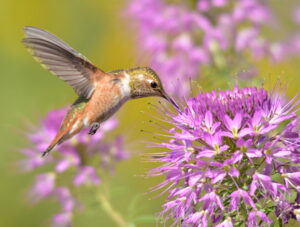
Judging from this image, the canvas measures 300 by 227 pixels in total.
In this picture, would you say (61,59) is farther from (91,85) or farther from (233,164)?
(233,164)

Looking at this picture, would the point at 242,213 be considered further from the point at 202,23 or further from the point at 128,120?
the point at 128,120

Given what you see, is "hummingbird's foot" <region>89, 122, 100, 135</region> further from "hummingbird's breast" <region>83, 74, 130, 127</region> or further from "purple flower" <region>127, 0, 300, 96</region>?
"purple flower" <region>127, 0, 300, 96</region>

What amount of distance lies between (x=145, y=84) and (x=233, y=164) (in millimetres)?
836

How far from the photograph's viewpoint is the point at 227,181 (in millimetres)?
2613

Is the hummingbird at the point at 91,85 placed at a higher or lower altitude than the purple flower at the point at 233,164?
higher

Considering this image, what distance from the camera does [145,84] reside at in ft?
10.5

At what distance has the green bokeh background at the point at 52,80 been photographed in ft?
20.1

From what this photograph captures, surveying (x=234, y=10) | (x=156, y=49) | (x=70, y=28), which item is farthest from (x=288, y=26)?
(x=70, y=28)

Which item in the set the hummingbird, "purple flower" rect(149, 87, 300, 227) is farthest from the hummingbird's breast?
"purple flower" rect(149, 87, 300, 227)

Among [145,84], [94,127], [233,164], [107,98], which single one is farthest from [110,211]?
[233,164]

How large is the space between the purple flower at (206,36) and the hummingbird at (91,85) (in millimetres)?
1428

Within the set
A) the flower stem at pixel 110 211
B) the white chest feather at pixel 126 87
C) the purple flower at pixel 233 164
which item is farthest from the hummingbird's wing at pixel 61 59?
the flower stem at pixel 110 211

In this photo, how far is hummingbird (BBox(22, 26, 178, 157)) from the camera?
3070mm

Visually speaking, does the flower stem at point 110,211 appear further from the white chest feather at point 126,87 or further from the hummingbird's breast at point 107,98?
the white chest feather at point 126,87
